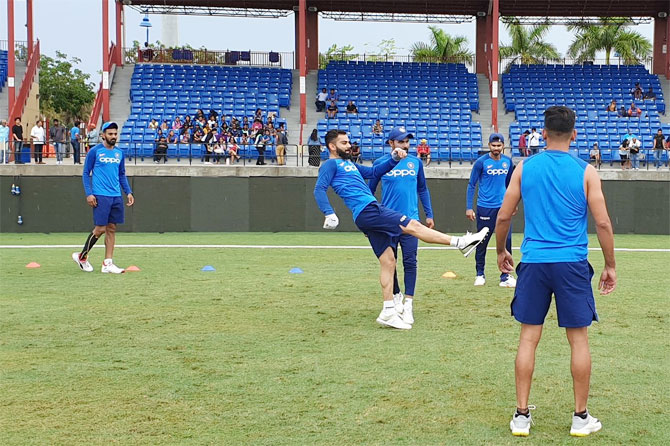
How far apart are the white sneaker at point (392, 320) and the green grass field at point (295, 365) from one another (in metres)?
0.13

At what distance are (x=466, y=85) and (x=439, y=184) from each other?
1317cm

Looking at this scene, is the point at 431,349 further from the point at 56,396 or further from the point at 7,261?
the point at 7,261

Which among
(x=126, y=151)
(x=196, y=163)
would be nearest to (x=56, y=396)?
(x=196, y=163)

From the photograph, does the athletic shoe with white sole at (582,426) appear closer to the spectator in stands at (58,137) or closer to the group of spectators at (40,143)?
the group of spectators at (40,143)

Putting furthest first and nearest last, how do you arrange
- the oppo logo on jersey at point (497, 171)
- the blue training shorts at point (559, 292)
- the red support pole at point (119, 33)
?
the red support pole at point (119, 33)
the oppo logo on jersey at point (497, 171)
the blue training shorts at point (559, 292)

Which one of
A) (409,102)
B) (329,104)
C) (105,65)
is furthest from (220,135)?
(409,102)

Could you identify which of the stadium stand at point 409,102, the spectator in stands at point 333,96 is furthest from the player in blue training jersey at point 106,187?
the spectator in stands at point 333,96

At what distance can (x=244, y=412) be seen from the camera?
220 inches

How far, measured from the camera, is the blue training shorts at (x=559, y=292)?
16.6ft

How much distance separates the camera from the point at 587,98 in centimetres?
3331

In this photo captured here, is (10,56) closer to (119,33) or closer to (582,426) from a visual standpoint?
(119,33)

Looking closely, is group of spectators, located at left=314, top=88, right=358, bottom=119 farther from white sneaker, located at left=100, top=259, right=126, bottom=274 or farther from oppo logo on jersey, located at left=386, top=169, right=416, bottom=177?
oppo logo on jersey, located at left=386, top=169, right=416, bottom=177

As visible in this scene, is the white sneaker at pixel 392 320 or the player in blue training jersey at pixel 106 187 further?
the player in blue training jersey at pixel 106 187

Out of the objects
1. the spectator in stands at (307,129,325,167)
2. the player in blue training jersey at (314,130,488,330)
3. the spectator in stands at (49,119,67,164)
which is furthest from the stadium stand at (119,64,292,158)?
the player in blue training jersey at (314,130,488,330)
